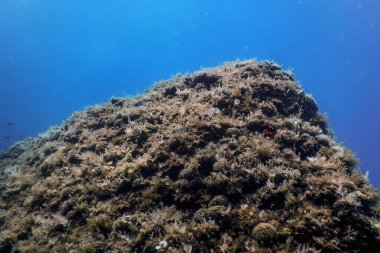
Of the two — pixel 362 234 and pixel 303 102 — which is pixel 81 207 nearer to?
pixel 362 234

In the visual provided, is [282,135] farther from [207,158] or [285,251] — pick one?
[285,251]

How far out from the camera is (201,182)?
8.08 meters

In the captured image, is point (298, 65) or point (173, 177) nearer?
point (173, 177)

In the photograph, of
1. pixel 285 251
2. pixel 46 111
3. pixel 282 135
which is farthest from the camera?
pixel 46 111

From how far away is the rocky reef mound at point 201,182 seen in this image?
22.1 ft

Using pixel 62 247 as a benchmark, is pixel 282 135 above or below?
above

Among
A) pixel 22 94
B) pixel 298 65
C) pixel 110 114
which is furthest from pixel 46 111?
pixel 110 114

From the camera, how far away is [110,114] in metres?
12.9

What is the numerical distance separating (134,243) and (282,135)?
4.92 metres

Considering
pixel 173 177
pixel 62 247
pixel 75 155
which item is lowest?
pixel 62 247

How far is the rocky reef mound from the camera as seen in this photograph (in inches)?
265

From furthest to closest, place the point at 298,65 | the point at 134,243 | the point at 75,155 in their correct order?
the point at 298,65 → the point at 75,155 → the point at 134,243

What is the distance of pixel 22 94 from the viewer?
509ft

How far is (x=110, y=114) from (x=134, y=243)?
6.83m
